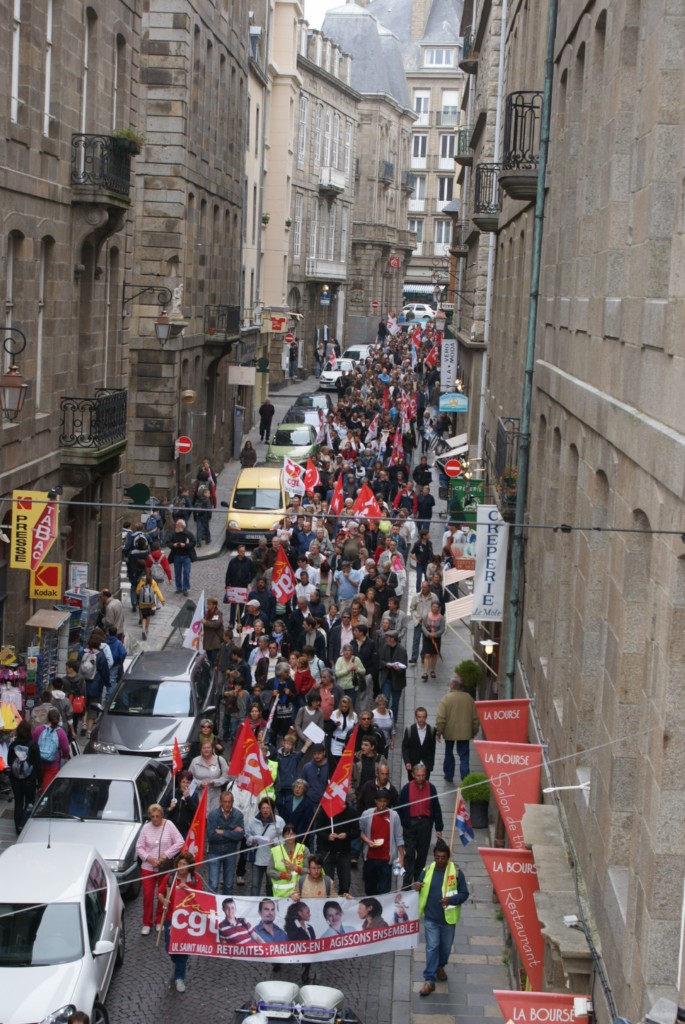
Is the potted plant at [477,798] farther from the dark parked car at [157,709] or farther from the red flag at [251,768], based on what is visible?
the dark parked car at [157,709]

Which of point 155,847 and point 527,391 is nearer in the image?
point 155,847

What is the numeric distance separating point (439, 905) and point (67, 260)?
45.5 feet

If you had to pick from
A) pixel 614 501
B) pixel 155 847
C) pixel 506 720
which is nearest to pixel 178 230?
pixel 506 720

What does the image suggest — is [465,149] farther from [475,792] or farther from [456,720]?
[475,792]

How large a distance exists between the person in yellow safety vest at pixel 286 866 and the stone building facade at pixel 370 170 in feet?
287

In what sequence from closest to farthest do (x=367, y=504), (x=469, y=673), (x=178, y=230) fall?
(x=469, y=673) < (x=367, y=504) < (x=178, y=230)

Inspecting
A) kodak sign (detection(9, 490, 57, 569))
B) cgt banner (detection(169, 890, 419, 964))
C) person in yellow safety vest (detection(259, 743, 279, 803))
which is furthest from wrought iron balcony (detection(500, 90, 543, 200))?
cgt banner (detection(169, 890, 419, 964))

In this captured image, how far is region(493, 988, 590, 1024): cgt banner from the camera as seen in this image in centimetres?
898

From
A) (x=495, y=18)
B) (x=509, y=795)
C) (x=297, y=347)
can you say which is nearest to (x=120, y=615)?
(x=509, y=795)

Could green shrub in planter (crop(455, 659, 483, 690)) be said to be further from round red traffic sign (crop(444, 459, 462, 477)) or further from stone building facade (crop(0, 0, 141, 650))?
round red traffic sign (crop(444, 459, 462, 477))

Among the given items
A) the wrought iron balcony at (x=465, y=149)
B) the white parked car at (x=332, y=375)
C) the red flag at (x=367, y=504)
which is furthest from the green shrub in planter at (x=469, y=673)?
the white parked car at (x=332, y=375)

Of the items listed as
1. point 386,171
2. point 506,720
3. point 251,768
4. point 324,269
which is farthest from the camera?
point 386,171

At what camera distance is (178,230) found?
3803cm

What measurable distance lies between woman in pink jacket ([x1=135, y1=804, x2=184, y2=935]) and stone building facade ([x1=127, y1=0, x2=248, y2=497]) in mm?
22803
